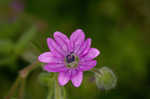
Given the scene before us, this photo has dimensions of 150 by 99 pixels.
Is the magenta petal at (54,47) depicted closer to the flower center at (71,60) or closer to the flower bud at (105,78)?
the flower center at (71,60)

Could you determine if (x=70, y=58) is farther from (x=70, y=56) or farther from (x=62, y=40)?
(x=62, y=40)

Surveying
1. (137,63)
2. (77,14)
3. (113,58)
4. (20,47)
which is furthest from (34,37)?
(137,63)

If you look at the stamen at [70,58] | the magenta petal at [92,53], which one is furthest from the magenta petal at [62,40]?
the magenta petal at [92,53]

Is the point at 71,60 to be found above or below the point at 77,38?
below

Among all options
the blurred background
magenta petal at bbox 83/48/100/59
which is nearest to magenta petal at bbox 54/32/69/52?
magenta petal at bbox 83/48/100/59

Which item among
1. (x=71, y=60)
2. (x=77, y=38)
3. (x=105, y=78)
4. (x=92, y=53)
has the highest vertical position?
(x=77, y=38)

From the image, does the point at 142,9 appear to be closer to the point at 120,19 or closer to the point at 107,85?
the point at 120,19

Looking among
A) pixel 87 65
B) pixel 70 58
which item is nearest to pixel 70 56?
pixel 70 58
